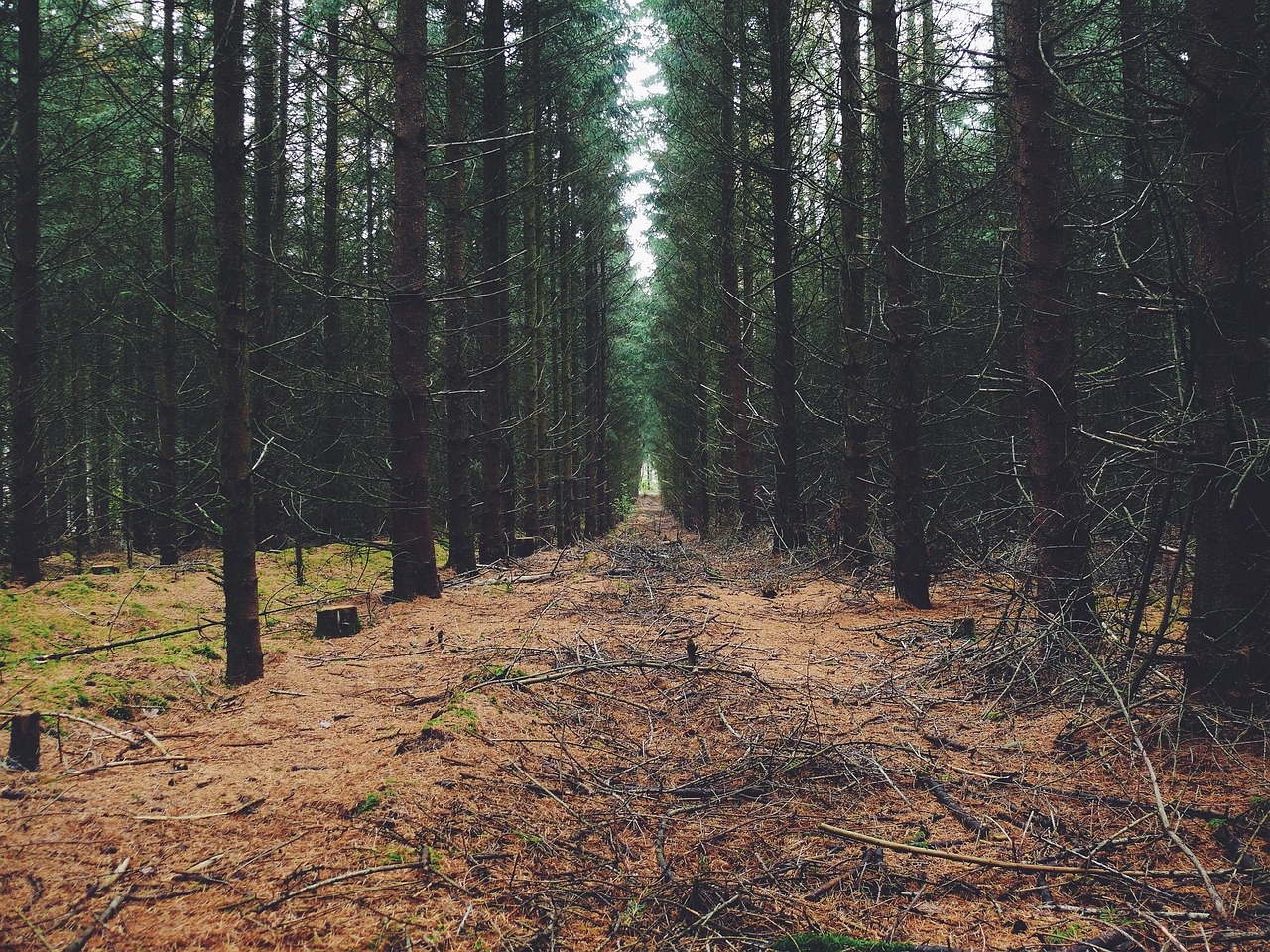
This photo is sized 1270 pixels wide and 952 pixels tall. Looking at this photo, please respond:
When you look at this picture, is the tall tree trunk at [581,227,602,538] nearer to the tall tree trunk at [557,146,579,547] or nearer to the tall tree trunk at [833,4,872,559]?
the tall tree trunk at [557,146,579,547]

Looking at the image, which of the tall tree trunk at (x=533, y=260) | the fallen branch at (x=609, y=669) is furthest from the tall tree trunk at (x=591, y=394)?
the fallen branch at (x=609, y=669)

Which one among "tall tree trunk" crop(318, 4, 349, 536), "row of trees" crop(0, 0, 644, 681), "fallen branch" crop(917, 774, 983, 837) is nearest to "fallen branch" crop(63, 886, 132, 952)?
"row of trees" crop(0, 0, 644, 681)

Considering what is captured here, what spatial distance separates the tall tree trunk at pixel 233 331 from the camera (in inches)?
174

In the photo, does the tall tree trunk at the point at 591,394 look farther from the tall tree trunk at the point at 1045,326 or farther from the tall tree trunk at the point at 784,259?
the tall tree trunk at the point at 1045,326

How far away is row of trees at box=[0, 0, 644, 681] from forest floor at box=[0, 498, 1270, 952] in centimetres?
146

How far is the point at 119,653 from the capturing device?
4.93m

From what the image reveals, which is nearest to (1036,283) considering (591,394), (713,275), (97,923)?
(97,923)

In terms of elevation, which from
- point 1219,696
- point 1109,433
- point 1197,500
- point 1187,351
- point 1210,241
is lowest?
point 1219,696

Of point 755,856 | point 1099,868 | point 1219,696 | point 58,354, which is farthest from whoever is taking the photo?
point 58,354

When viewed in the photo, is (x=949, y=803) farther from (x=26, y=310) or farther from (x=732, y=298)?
(x=26, y=310)

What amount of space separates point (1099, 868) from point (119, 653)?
5.98m

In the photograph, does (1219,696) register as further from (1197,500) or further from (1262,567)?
(1197,500)

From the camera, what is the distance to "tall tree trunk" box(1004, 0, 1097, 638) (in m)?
4.86

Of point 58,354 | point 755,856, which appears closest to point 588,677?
point 755,856
